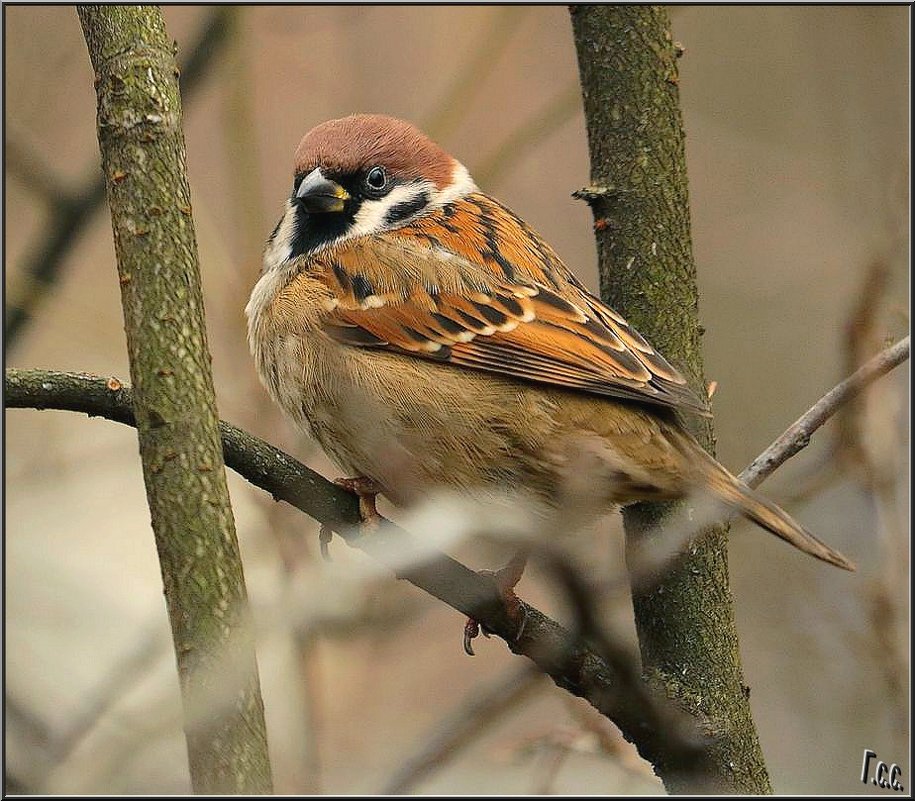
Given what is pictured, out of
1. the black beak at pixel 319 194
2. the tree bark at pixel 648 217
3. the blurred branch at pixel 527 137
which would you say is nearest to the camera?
the tree bark at pixel 648 217

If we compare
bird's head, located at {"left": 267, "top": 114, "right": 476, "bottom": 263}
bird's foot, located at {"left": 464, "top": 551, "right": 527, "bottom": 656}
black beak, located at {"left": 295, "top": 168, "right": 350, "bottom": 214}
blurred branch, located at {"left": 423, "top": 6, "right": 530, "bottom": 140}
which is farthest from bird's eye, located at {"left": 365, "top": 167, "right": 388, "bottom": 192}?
bird's foot, located at {"left": 464, "top": 551, "right": 527, "bottom": 656}

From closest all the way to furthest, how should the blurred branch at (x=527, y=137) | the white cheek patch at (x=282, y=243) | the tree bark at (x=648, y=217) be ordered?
the tree bark at (x=648, y=217) → the white cheek patch at (x=282, y=243) → the blurred branch at (x=527, y=137)

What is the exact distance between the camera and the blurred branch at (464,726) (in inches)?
70.9

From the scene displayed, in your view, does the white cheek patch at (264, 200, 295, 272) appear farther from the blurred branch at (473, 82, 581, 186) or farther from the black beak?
the blurred branch at (473, 82, 581, 186)

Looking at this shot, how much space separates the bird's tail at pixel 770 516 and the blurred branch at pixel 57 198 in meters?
2.21

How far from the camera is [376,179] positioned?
3.67 meters

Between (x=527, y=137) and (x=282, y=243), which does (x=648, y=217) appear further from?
(x=527, y=137)

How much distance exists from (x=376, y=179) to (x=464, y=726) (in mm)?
2110

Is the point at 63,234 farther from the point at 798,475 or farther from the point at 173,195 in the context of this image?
the point at 798,475

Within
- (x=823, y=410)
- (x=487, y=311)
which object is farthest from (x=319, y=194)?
(x=823, y=410)

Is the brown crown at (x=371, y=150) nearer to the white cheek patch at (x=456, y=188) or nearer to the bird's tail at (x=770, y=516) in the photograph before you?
the white cheek patch at (x=456, y=188)

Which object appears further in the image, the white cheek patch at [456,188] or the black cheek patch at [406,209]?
the white cheek patch at [456,188]

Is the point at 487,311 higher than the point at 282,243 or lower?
lower


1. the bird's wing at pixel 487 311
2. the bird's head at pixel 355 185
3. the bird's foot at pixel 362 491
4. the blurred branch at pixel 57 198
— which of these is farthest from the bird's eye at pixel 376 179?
the bird's foot at pixel 362 491
